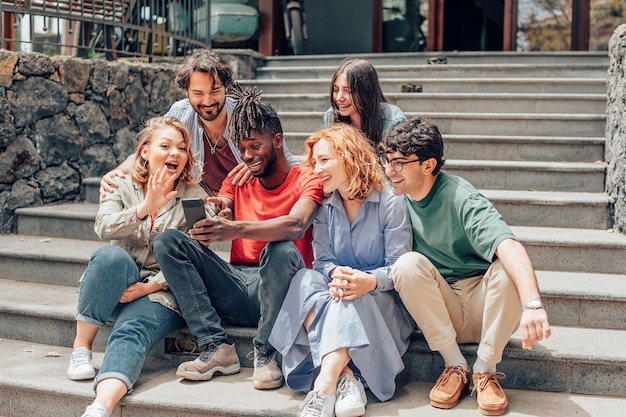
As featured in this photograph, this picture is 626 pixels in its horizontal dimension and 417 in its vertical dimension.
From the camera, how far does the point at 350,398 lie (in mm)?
2525

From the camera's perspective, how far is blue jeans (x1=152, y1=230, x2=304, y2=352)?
2.77 metres

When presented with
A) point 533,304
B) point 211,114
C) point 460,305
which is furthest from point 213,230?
point 533,304

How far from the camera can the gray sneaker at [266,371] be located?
2.78 m

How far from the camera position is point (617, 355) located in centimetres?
272

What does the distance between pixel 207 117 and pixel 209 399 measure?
1.34 metres

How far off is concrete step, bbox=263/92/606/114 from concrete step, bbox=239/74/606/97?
0.79 feet

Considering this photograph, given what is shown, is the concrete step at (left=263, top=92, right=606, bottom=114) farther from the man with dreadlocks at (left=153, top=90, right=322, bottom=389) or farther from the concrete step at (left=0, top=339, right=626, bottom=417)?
the concrete step at (left=0, top=339, right=626, bottom=417)

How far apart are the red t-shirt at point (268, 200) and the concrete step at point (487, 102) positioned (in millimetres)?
2581

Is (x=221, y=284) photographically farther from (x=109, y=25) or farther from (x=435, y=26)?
(x=435, y=26)

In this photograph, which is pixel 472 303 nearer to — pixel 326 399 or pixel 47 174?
pixel 326 399

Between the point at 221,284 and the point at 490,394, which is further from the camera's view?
the point at 221,284

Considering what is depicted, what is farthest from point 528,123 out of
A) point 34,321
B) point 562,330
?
point 34,321

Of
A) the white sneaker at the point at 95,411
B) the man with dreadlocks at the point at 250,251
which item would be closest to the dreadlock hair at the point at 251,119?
the man with dreadlocks at the point at 250,251

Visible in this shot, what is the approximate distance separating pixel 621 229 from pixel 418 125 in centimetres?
158
